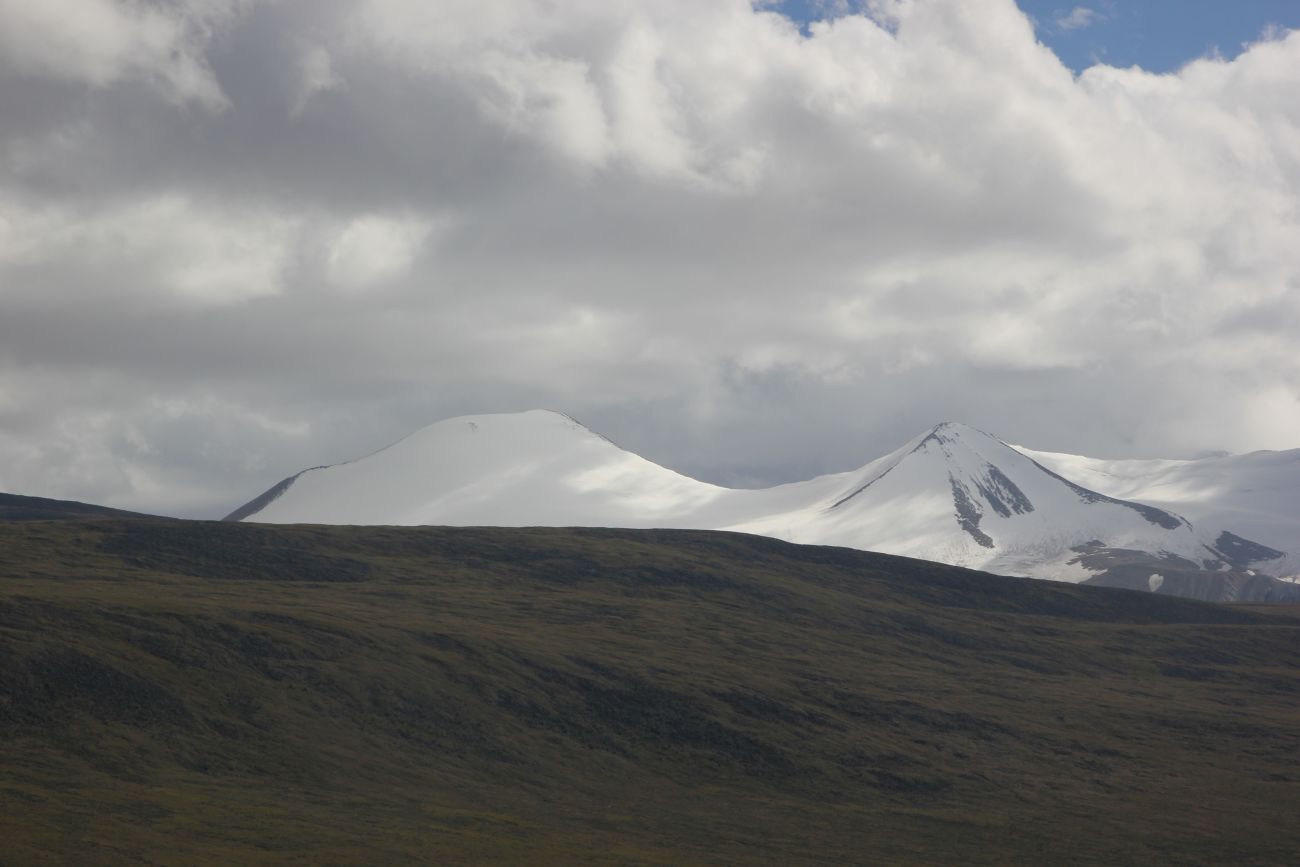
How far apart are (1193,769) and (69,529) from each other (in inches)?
5064

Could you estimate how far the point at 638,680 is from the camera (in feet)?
445

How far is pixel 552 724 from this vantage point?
123438mm

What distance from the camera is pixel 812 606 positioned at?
191875mm

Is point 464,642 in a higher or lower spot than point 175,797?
higher

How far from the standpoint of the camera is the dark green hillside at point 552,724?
296 ft

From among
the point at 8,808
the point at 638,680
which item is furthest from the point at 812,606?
the point at 8,808

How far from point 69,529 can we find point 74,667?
76.3 m

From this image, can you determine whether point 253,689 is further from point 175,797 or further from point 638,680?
point 638,680

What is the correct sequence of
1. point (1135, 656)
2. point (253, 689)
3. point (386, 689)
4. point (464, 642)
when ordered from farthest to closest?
point (1135, 656) → point (464, 642) → point (386, 689) → point (253, 689)

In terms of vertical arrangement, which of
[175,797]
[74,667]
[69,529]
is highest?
[69,529]

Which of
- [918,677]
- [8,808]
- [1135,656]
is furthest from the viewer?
[1135,656]

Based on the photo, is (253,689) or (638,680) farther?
(638,680)

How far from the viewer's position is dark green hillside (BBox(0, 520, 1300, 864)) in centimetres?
9031

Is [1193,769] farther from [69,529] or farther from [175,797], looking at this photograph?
[69,529]
